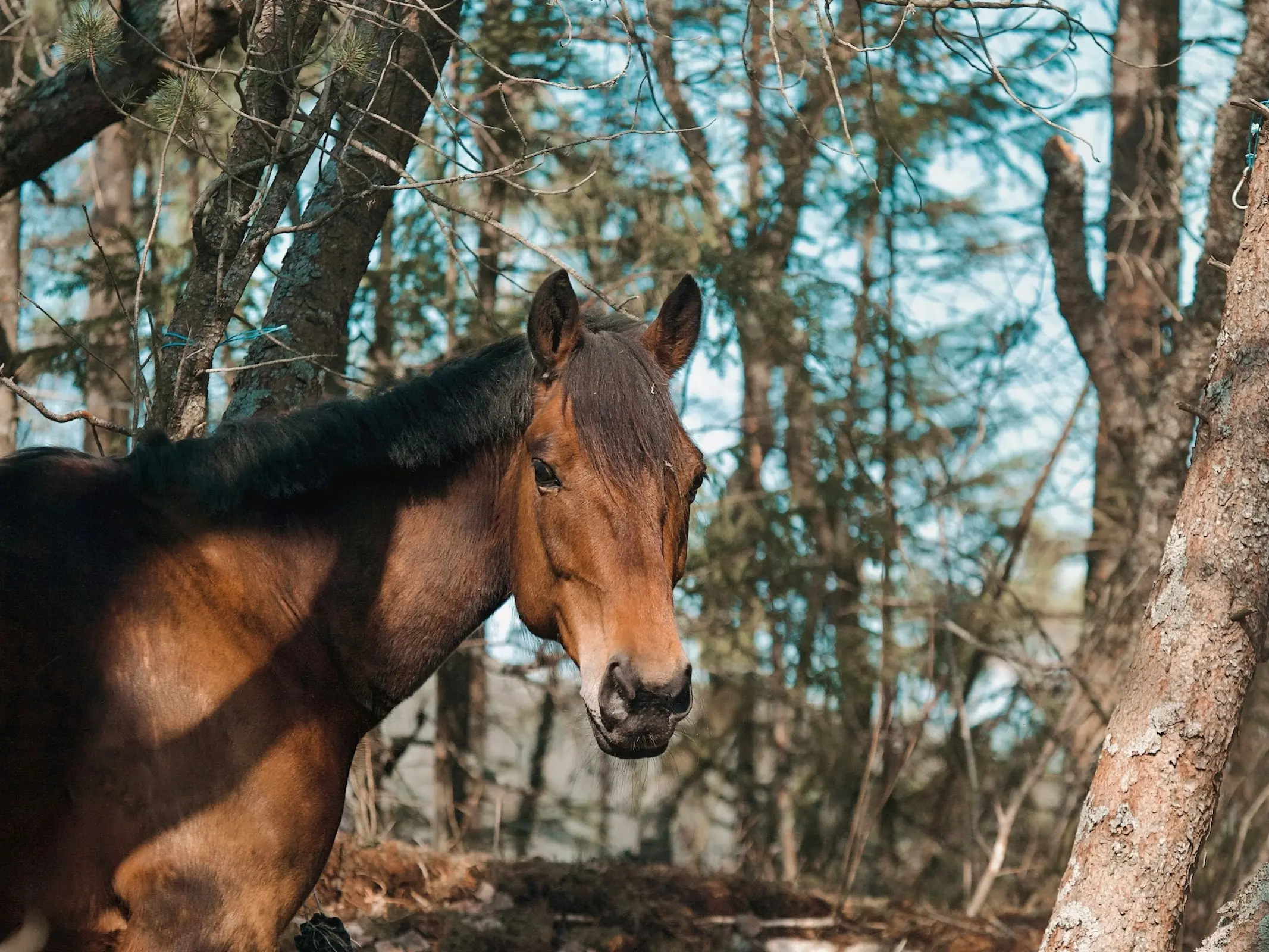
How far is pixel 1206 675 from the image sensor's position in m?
3.54

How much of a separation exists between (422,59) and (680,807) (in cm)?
685

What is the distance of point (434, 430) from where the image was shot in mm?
3553

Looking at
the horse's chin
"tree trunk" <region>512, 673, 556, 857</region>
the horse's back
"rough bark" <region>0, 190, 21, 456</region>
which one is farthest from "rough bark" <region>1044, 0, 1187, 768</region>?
"rough bark" <region>0, 190, 21, 456</region>

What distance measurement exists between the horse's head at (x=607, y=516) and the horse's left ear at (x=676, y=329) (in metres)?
0.01

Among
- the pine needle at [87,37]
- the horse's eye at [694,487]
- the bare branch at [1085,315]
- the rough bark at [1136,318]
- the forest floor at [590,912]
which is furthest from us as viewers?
the bare branch at [1085,315]

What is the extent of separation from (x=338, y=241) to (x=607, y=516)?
2.70 m

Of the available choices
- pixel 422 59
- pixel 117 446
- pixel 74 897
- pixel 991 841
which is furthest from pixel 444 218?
pixel 991 841

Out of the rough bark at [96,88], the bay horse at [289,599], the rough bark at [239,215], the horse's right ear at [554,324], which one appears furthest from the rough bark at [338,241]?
the horse's right ear at [554,324]

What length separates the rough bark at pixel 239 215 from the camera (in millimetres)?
4254

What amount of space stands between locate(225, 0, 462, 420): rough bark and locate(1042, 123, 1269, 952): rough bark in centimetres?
331

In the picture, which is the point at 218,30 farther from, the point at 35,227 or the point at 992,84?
the point at 35,227

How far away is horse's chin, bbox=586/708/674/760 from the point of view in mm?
3033

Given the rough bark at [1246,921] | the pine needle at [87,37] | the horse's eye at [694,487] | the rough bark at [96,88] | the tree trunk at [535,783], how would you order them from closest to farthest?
the rough bark at [1246,921]
the horse's eye at [694,487]
the pine needle at [87,37]
the rough bark at [96,88]
the tree trunk at [535,783]

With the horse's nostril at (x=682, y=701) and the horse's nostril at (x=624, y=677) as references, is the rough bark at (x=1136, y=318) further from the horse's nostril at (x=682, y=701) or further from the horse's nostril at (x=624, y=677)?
the horse's nostril at (x=624, y=677)
